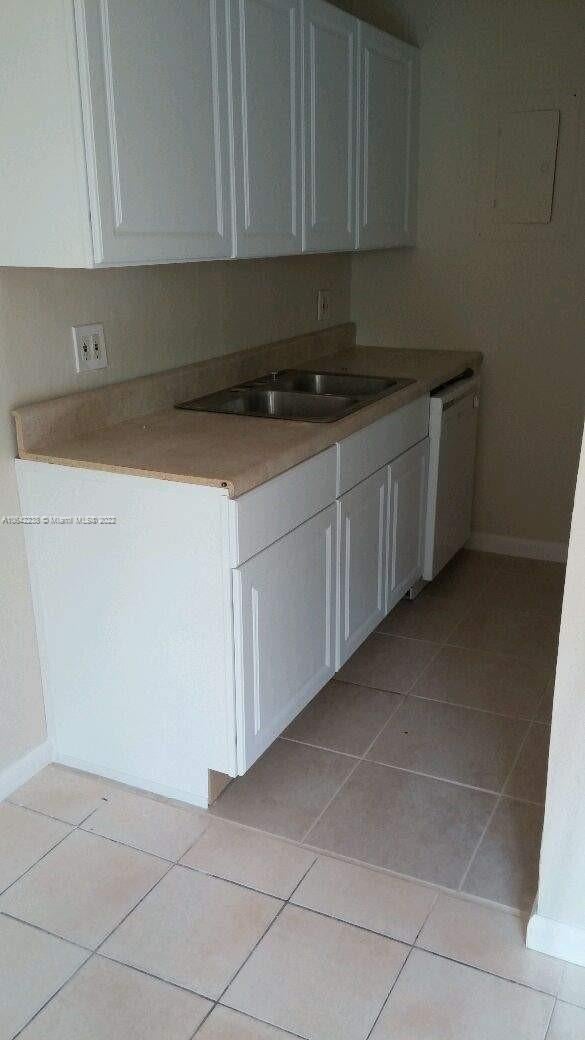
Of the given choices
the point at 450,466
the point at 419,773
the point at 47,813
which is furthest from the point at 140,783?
the point at 450,466

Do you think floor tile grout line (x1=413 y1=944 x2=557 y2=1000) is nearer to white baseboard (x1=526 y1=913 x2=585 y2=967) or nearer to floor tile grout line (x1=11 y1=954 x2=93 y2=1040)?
white baseboard (x1=526 y1=913 x2=585 y2=967)

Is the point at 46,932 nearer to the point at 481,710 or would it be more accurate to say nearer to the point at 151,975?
the point at 151,975

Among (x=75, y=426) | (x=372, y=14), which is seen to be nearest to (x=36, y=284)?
(x=75, y=426)

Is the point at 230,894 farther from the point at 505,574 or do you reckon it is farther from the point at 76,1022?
the point at 505,574

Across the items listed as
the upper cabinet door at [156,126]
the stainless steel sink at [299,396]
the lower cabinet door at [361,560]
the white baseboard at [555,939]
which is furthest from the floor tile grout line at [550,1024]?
the upper cabinet door at [156,126]

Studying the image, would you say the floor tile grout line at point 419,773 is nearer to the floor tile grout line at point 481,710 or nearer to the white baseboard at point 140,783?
the floor tile grout line at point 481,710

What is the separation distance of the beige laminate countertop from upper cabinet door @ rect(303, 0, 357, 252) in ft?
1.89

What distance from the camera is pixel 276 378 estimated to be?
289 cm

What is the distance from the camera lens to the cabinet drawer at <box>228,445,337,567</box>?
183 cm

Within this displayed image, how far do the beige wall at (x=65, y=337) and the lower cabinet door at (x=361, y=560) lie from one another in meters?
0.65

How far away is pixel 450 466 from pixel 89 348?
155 centimetres

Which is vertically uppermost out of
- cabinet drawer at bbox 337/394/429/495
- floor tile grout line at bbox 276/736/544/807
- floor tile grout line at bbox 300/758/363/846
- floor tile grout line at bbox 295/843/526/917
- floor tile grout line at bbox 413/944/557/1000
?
cabinet drawer at bbox 337/394/429/495

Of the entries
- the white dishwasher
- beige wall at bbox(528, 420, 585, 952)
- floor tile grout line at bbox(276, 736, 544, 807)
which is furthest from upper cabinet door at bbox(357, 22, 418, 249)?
beige wall at bbox(528, 420, 585, 952)

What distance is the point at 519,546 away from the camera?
3670mm
